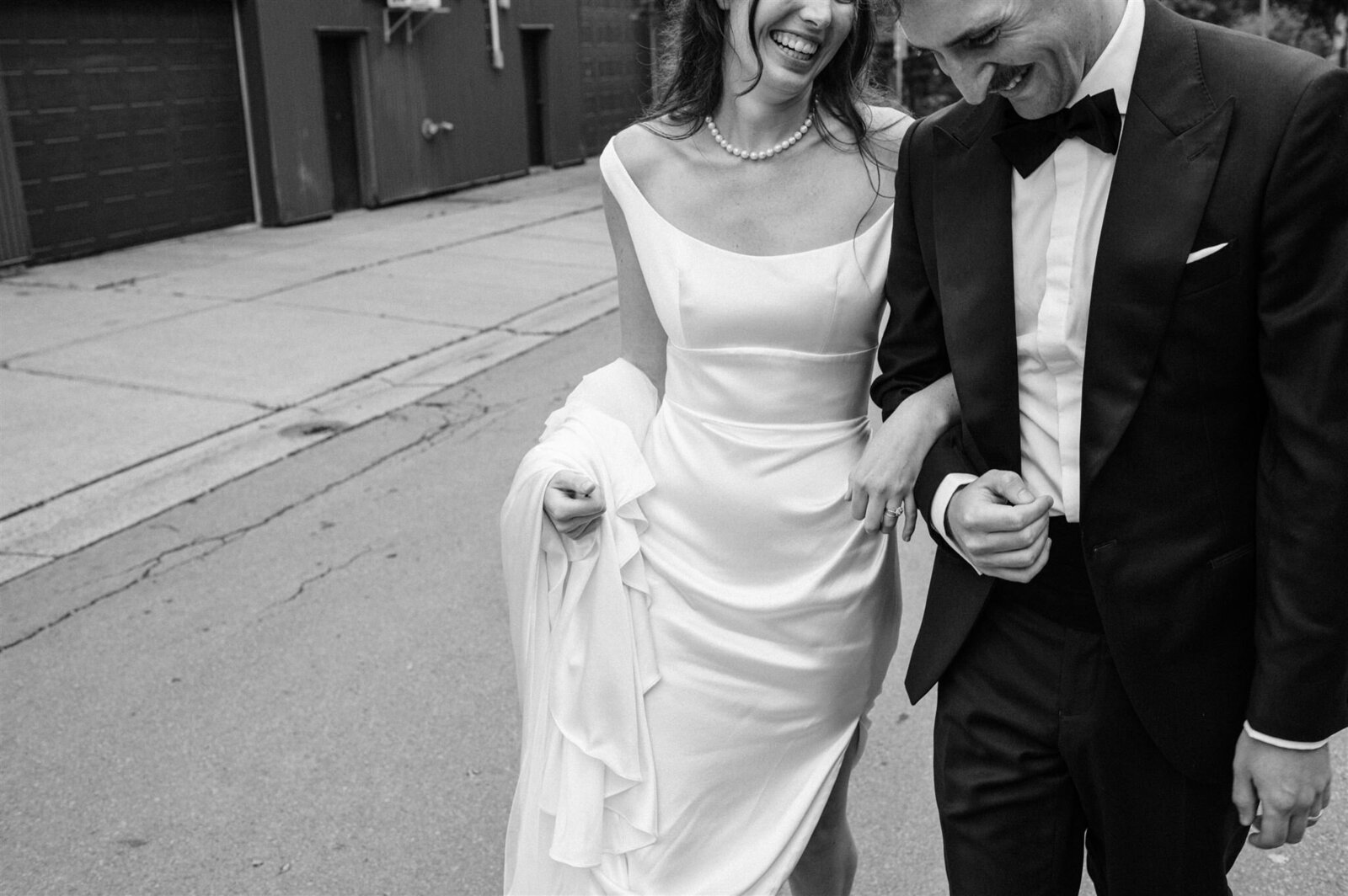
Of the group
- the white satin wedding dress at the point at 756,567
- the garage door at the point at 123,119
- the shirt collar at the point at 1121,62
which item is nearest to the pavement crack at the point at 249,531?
the white satin wedding dress at the point at 756,567

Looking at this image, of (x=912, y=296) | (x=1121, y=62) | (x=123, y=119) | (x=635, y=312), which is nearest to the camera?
(x=1121, y=62)

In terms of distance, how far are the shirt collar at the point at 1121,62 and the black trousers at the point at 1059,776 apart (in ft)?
2.02

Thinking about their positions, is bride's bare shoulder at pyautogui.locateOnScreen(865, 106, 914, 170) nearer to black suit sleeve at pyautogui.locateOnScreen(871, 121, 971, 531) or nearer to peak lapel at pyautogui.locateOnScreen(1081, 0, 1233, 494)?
black suit sleeve at pyautogui.locateOnScreen(871, 121, 971, 531)

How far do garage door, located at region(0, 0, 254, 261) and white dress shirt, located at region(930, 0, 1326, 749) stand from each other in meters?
11.5

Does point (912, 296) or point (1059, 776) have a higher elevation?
point (912, 296)

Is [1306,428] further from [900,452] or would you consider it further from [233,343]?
[233,343]

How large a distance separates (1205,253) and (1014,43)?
352 millimetres

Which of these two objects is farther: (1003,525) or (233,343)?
(233,343)

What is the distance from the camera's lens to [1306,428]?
1614 mm

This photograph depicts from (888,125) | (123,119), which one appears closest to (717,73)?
(888,125)

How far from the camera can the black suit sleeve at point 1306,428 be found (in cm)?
158

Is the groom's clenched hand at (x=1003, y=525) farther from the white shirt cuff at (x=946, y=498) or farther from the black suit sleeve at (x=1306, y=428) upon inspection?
the black suit sleeve at (x=1306, y=428)

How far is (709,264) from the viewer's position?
8.00 feet

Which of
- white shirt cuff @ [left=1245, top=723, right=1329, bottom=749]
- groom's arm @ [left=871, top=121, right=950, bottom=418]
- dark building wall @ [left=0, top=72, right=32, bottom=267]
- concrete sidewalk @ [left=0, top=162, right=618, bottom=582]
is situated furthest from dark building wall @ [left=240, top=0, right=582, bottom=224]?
→ white shirt cuff @ [left=1245, top=723, right=1329, bottom=749]
